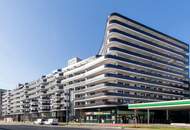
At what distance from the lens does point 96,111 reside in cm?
11906

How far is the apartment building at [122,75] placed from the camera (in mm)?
111375

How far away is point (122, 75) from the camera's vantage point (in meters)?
114

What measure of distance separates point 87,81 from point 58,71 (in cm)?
4128

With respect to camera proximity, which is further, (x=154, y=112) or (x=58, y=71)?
(x=58, y=71)

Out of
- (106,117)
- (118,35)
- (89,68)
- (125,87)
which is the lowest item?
(106,117)

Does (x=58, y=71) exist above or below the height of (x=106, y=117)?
above

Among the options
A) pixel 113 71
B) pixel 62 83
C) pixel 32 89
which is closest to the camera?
pixel 113 71

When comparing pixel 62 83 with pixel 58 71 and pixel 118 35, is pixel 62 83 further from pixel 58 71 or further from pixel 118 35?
pixel 118 35

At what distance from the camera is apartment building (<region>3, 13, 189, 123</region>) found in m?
111

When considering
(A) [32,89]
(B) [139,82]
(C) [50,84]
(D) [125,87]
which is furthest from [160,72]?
(A) [32,89]

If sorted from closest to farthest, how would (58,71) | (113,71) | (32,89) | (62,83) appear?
1. (113,71)
2. (62,83)
3. (58,71)
4. (32,89)

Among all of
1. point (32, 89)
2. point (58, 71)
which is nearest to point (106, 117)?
point (58, 71)

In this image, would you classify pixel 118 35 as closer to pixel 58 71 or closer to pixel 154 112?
pixel 154 112

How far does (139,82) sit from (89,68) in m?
19.8
